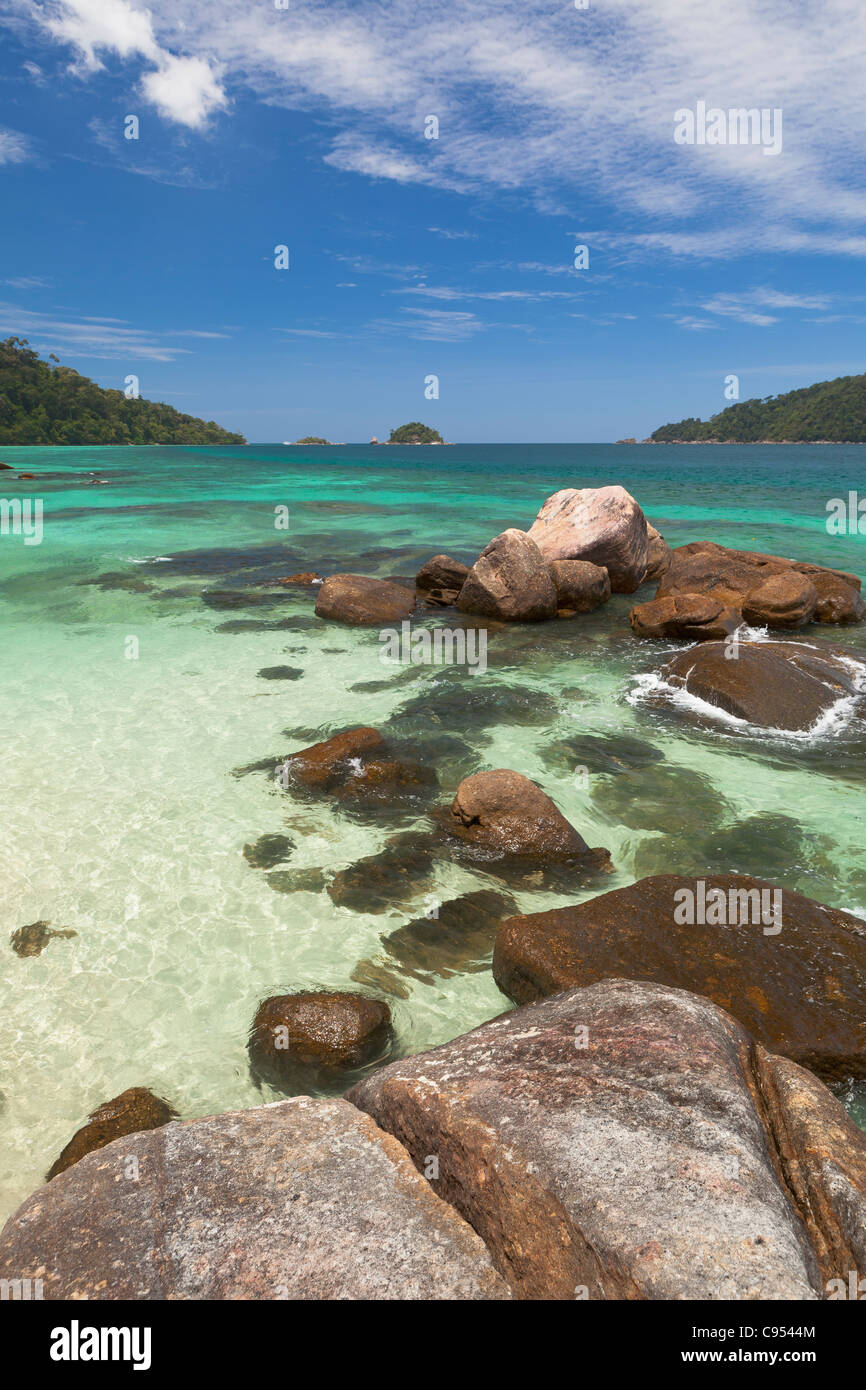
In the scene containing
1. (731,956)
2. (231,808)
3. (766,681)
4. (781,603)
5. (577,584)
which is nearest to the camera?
(731,956)

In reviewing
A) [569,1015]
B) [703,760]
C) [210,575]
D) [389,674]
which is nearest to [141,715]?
[389,674]

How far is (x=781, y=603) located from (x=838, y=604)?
5.97 feet

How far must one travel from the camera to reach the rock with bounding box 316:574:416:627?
1511cm

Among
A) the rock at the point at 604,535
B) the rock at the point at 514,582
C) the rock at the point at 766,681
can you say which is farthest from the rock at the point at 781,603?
the rock at the point at 514,582

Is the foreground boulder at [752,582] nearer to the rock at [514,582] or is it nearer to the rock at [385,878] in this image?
the rock at [514,582]

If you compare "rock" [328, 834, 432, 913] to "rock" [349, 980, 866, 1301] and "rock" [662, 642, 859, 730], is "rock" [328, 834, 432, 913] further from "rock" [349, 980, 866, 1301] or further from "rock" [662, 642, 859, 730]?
"rock" [662, 642, 859, 730]

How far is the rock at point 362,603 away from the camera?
15.1m

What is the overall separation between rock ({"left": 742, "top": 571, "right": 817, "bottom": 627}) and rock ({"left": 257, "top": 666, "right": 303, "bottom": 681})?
841cm

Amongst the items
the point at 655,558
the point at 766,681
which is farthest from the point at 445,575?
the point at 766,681

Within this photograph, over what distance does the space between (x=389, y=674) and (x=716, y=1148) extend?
32.2ft

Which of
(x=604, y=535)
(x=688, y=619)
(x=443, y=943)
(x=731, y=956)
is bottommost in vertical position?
(x=443, y=943)

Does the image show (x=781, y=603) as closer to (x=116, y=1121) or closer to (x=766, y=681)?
(x=766, y=681)

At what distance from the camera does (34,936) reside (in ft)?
18.9

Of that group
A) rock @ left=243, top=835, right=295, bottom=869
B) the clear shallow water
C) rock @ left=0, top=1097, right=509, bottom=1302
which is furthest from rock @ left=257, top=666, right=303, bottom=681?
rock @ left=0, top=1097, right=509, bottom=1302
